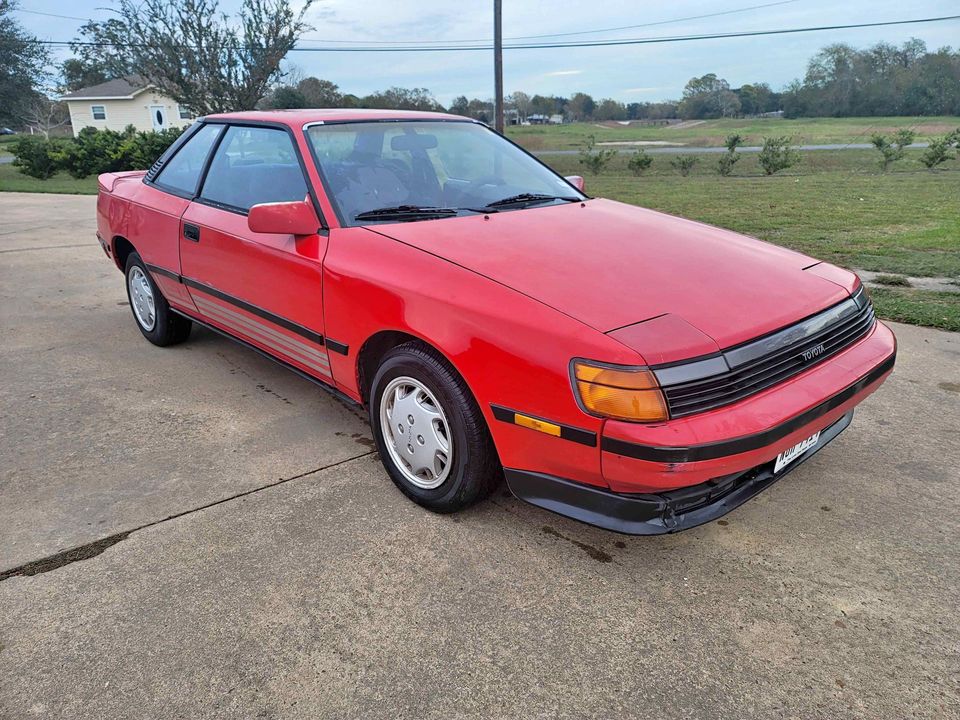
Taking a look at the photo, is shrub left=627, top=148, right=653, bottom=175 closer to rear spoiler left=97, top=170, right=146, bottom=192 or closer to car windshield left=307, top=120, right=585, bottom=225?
rear spoiler left=97, top=170, right=146, bottom=192

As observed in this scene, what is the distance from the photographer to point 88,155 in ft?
67.9

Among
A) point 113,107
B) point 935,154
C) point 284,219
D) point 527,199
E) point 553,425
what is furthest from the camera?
point 113,107

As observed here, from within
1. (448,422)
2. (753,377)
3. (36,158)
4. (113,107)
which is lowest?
(448,422)

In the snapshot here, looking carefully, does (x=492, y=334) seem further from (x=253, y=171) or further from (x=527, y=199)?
(x=253, y=171)

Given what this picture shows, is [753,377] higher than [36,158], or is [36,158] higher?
[36,158]

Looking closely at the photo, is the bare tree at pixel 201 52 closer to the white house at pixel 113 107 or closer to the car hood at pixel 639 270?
the car hood at pixel 639 270

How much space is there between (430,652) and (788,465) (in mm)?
1393

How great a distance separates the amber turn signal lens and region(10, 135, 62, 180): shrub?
2346cm

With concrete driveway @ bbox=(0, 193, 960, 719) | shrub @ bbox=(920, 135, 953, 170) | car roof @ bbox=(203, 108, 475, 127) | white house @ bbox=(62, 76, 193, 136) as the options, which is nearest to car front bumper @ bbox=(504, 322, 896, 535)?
concrete driveway @ bbox=(0, 193, 960, 719)

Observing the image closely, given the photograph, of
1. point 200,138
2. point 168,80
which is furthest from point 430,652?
point 168,80

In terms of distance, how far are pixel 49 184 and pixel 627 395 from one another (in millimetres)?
20634

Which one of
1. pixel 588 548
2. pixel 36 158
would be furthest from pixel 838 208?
pixel 36 158

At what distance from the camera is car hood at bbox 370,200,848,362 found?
228 centimetres

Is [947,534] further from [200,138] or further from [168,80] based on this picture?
[168,80]
